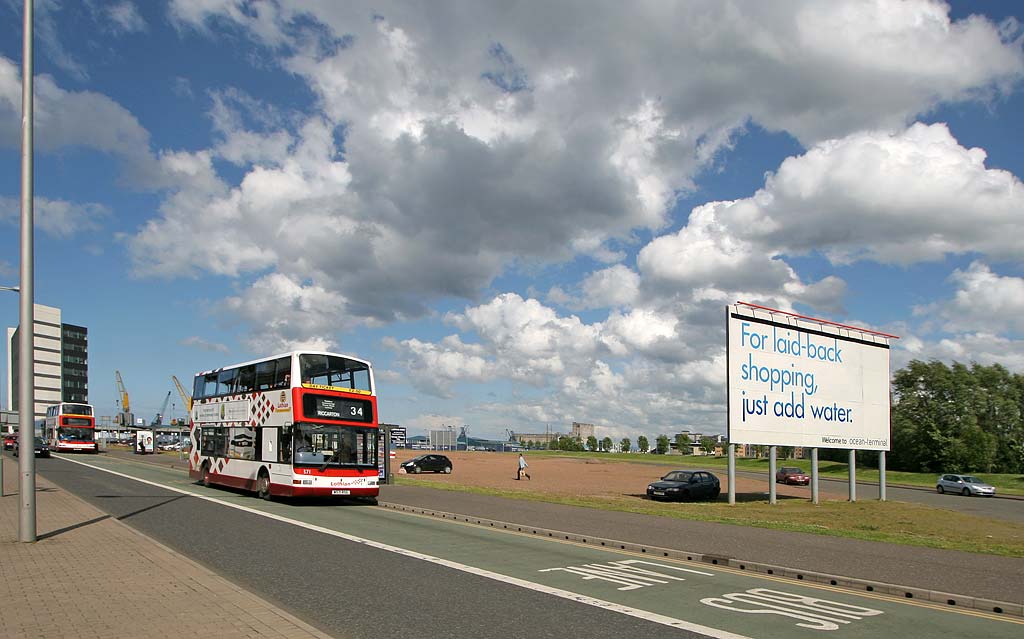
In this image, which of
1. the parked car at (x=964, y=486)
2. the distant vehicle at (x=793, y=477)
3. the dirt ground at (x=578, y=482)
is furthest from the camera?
the distant vehicle at (x=793, y=477)

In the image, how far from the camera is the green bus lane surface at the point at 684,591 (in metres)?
7.91

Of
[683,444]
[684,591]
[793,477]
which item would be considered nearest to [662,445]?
[683,444]

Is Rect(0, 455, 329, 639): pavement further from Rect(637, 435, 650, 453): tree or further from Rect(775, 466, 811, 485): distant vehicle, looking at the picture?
Rect(637, 435, 650, 453): tree

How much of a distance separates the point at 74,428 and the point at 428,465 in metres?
34.5

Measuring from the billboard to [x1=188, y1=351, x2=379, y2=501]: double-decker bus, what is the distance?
12.8 metres

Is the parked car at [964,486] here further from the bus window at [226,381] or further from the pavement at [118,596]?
the pavement at [118,596]

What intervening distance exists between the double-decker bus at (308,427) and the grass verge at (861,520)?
5746 mm

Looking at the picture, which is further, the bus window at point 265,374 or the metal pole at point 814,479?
the metal pole at point 814,479

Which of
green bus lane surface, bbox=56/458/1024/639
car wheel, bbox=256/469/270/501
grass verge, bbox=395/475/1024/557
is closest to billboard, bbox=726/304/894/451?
grass verge, bbox=395/475/1024/557

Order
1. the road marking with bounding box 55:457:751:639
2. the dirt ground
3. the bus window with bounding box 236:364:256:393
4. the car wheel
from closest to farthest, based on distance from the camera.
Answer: the road marking with bounding box 55:457:751:639 → the car wheel → the bus window with bounding box 236:364:256:393 → the dirt ground

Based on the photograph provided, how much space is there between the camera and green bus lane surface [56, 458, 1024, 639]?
25.9ft

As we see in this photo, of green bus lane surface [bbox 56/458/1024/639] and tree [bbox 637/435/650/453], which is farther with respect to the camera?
tree [bbox 637/435/650/453]

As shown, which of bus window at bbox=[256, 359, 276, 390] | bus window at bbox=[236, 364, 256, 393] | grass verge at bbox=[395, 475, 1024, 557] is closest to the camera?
grass verge at bbox=[395, 475, 1024, 557]

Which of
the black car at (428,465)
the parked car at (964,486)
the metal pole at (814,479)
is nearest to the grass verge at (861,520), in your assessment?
the metal pole at (814,479)
